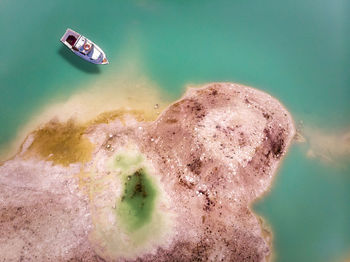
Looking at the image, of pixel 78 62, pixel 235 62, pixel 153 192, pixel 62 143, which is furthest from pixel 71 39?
pixel 235 62

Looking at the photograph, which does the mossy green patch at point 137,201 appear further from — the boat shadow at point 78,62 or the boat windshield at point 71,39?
the boat windshield at point 71,39

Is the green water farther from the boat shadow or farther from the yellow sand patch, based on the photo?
the yellow sand patch

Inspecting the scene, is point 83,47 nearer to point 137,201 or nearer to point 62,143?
point 62,143

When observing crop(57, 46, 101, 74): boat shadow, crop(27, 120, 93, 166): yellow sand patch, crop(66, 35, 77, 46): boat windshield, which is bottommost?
crop(27, 120, 93, 166): yellow sand patch

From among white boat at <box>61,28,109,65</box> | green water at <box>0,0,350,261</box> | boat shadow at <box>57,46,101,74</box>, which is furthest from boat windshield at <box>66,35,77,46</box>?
green water at <box>0,0,350,261</box>

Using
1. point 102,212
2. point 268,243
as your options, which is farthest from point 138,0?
point 268,243

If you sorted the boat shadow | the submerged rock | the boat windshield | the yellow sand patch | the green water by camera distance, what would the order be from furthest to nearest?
1. the boat shadow
2. the boat windshield
3. the green water
4. the yellow sand patch
5. the submerged rock

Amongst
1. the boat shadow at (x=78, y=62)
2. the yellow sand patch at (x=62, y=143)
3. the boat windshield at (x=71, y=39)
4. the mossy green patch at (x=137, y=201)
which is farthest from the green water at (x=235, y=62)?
the mossy green patch at (x=137, y=201)
